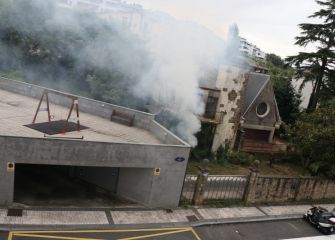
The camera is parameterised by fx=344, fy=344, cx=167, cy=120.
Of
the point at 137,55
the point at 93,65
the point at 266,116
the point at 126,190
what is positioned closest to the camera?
the point at 126,190

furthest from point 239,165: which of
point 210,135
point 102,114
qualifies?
point 102,114

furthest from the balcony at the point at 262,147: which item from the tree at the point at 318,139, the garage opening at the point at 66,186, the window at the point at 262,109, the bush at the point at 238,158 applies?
the garage opening at the point at 66,186

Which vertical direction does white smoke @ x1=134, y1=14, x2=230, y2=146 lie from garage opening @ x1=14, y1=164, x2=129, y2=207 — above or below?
above

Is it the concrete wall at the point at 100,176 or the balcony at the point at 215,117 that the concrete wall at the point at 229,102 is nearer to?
the balcony at the point at 215,117

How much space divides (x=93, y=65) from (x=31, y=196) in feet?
47.5

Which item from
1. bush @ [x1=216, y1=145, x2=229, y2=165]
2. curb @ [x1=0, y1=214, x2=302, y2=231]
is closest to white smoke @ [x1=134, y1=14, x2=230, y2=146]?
bush @ [x1=216, y1=145, x2=229, y2=165]

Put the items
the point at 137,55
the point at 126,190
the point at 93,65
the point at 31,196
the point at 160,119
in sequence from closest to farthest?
the point at 31,196 → the point at 126,190 → the point at 160,119 → the point at 137,55 → the point at 93,65

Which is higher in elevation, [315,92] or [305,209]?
[315,92]

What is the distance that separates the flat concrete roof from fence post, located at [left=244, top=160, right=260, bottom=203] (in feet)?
17.0

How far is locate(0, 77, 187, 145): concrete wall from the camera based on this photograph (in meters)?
18.4

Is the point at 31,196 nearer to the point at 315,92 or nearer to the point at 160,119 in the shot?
the point at 160,119

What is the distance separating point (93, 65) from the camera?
1096 inches

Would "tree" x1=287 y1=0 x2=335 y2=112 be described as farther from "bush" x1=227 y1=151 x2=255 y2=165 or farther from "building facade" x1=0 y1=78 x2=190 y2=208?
"building facade" x1=0 y1=78 x2=190 y2=208

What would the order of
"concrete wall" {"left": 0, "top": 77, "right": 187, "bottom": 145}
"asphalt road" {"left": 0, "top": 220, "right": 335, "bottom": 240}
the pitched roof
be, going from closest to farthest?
"asphalt road" {"left": 0, "top": 220, "right": 335, "bottom": 240}, "concrete wall" {"left": 0, "top": 77, "right": 187, "bottom": 145}, the pitched roof
